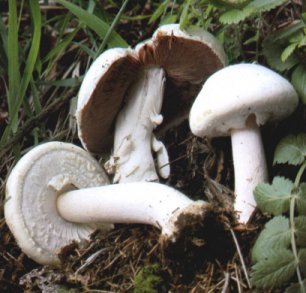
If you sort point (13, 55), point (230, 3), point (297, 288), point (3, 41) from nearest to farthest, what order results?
point (297, 288)
point (230, 3)
point (13, 55)
point (3, 41)

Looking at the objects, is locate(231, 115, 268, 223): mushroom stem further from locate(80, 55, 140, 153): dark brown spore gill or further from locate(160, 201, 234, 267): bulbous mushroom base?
locate(80, 55, 140, 153): dark brown spore gill

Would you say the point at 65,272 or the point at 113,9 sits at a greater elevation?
the point at 113,9

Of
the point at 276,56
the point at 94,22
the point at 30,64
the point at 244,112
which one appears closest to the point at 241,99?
the point at 244,112

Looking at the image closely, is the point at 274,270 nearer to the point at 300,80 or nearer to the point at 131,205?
the point at 131,205

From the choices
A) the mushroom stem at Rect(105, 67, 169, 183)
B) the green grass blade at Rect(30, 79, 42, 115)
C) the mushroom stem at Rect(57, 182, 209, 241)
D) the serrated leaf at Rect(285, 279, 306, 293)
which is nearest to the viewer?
the serrated leaf at Rect(285, 279, 306, 293)

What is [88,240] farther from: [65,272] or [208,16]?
[208,16]

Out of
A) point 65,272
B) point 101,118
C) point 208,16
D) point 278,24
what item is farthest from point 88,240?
point 278,24

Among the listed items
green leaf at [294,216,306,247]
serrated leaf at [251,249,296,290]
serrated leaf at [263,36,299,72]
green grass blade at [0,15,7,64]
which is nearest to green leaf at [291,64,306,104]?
serrated leaf at [263,36,299,72]
